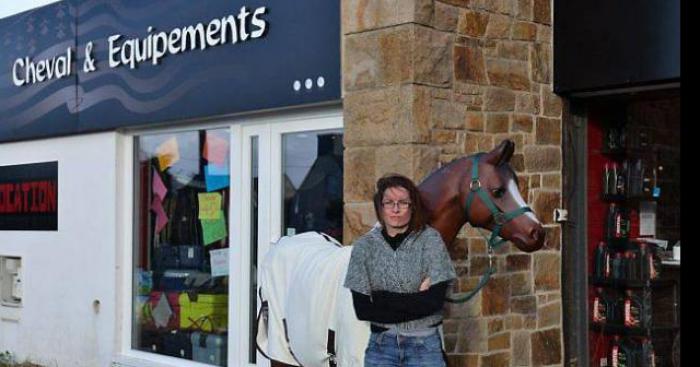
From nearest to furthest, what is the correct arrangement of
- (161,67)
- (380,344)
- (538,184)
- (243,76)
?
1. (380,344)
2. (538,184)
3. (243,76)
4. (161,67)

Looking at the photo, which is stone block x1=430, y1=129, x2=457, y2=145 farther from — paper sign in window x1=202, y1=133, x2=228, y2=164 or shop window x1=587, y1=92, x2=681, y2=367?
paper sign in window x1=202, y1=133, x2=228, y2=164

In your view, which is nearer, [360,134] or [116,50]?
[360,134]

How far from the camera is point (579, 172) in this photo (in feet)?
25.0

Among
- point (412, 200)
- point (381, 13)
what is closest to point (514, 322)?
point (381, 13)

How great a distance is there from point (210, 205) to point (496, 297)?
10.5ft

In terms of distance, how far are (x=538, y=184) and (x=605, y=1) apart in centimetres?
143

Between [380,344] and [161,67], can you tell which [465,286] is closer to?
[380,344]

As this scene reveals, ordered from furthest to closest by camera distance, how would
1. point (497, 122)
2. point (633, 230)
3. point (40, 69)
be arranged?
point (40, 69) → point (633, 230) → point (497, 122)

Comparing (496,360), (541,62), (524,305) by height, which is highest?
(541,62)

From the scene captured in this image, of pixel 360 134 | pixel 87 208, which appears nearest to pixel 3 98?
pixel 87 208

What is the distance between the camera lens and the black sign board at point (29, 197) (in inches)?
419

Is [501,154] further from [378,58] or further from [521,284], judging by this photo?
[521,284]

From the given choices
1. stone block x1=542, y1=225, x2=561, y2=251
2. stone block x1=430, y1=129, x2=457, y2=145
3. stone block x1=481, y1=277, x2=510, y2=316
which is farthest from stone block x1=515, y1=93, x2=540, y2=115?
stone block x1=481, y1=277, x2=510, y2=316

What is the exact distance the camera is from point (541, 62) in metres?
7.39
